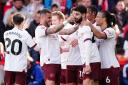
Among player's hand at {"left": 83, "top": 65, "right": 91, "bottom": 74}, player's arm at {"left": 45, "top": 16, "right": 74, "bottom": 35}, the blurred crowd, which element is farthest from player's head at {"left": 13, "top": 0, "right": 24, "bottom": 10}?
player's hand at {"left": 83, "top": 65, "right": 91, "bottom": 74}

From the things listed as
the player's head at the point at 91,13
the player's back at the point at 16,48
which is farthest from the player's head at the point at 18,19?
the player's head at the point at 91,13

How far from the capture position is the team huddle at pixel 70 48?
47.1ft

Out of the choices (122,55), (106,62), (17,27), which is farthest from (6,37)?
(122,55)

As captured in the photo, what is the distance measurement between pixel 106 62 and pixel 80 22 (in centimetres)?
98

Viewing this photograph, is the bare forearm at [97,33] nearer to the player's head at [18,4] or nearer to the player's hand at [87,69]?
the player's hand at [87,69]

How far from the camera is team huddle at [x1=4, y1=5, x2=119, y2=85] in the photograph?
47.1 ft

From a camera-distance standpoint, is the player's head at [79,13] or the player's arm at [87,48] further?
the player's head at [79,13]

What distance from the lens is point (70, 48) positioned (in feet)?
50.5

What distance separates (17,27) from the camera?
1549 centimetres

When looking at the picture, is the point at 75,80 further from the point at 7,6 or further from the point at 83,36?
the point at 7,6

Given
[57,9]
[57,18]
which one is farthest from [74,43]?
[57,9]

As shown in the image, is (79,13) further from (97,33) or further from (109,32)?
(109,32)

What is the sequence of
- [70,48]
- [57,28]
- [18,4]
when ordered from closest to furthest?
[57,28]
[70,48]
[18,4]

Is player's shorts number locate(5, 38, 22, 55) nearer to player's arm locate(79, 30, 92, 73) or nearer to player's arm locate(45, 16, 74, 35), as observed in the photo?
player's arm locate(45, 16, 74, 35)
